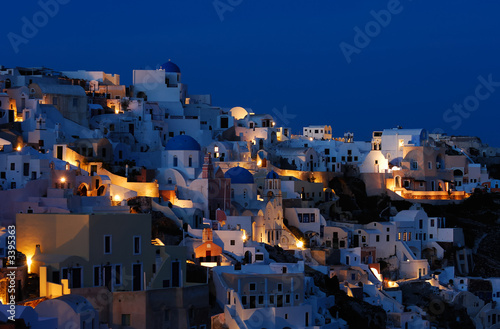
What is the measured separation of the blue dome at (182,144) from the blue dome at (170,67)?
15.3 metres

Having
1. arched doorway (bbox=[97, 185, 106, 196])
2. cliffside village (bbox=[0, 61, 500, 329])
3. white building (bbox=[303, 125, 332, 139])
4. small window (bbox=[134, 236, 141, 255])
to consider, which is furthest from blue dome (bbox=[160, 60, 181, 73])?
small window (bbox=[134, 236, 141, 255])

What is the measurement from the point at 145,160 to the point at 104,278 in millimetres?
21130

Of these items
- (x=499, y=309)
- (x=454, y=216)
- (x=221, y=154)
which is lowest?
(x=499, y=309)

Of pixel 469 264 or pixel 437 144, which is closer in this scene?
pixel 469 264

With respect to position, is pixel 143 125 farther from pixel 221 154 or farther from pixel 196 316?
pixel 196 316

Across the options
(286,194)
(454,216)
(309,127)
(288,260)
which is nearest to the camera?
(288,260)

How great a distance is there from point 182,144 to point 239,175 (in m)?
4.29

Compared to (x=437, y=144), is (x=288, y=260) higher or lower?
lower

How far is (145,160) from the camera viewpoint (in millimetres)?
62031

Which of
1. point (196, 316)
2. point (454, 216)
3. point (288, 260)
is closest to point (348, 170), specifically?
point (454, 216)

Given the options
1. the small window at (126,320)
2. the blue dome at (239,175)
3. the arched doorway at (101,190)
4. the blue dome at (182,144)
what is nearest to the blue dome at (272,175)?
the blue dome at (239,175)

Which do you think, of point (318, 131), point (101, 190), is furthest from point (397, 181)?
point (101, 190)

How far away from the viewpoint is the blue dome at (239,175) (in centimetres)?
6000

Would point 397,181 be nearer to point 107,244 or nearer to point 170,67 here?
point 170,67
